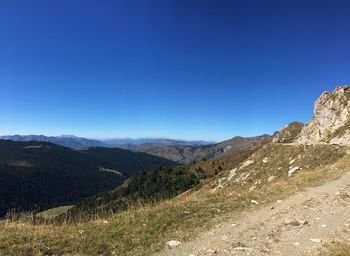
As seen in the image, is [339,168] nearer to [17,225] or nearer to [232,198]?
[232,198]

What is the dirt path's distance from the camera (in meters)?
10.1

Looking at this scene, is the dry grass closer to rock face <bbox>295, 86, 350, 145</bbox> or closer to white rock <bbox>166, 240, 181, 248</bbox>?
white rock <bbox>166, 240, 181, 248</bbox>

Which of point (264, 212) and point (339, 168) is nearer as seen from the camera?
point (264, 212)

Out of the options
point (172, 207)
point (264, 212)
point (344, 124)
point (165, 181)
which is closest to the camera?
point (264, 212)

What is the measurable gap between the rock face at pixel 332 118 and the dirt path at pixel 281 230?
2674cm

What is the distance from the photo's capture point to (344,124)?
154ft

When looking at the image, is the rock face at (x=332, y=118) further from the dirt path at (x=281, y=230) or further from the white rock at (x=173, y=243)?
the white rock at (x=173, y=243)

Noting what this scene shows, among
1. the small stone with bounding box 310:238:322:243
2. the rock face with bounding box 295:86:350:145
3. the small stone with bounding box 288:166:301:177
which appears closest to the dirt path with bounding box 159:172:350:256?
the small stone with bounding box 310:238:322:243

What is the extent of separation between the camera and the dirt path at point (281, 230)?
10133 mm

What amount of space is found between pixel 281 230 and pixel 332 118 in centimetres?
5144

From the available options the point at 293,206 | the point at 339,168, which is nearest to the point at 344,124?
the point at 339,168

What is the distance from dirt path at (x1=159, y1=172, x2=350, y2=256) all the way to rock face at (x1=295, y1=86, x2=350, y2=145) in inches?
1053

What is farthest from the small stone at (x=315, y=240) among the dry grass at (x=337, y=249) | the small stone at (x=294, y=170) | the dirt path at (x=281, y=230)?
the small stone at (x=294, y=170)

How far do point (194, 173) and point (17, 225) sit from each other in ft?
581
